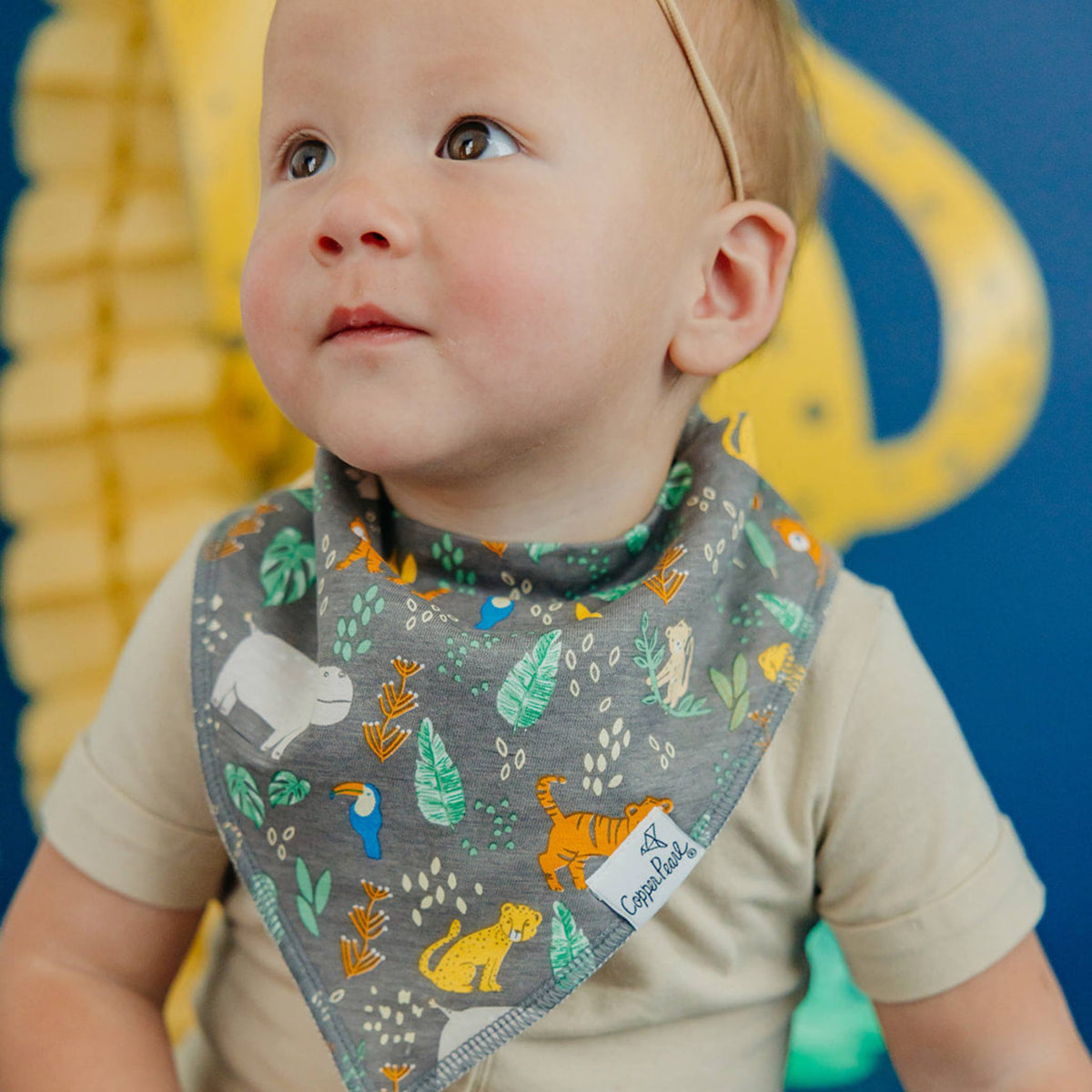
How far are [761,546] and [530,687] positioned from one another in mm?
175

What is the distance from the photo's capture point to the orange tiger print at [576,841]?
23.5 inches

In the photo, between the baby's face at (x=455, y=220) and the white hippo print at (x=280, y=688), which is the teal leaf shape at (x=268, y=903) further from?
the baby's face at (x=455, y=220)

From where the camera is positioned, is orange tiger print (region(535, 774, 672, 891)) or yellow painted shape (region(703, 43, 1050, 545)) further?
yellow painted shape (region(703, 43, 1050, 545))

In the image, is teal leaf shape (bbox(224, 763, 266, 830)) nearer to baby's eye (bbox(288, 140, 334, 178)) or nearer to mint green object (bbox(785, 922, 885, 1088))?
baby's eye (bbox(288, 140, 334, 178))

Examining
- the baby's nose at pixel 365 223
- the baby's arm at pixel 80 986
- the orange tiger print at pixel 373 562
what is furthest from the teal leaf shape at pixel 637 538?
the baby's arm at pixel 80 986

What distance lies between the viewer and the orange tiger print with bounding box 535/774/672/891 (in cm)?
60

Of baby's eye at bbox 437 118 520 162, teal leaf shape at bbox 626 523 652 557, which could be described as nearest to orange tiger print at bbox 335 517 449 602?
teal leaf shape at bbox 626 523 652 557

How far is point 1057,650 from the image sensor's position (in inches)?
36.5

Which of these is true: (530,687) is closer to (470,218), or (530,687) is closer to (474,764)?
(474,764)

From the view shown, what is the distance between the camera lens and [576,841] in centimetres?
60

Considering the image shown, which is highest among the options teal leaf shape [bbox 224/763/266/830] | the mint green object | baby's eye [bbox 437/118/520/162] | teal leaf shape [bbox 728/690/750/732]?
baby's eye [bbox 437/118/520/162]

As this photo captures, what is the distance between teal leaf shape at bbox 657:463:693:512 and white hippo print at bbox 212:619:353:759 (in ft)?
0.72

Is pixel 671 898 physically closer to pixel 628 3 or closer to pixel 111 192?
pixel 628 3

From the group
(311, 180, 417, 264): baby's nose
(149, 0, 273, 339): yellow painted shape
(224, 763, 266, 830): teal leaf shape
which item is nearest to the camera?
(311, 180, 417, 264): baby's nose
